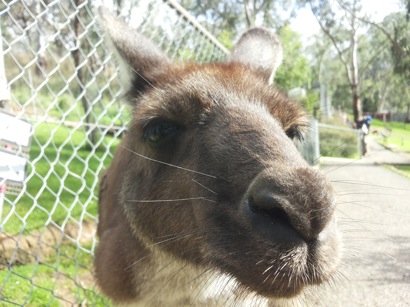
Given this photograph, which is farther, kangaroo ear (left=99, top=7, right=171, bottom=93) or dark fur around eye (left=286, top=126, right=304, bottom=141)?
kangaroo ear (left=99, top=7, right=171, bottom=93)

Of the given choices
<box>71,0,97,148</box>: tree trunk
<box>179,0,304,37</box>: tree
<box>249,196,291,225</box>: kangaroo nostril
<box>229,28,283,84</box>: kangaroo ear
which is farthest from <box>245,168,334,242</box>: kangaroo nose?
<box>179,0,304,37</box>: tree

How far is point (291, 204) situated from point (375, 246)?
1.43 metres

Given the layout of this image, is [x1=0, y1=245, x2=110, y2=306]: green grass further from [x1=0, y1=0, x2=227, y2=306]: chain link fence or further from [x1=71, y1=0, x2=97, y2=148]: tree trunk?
[x1=71, y1=0, x2=97, y2=148]: tree trunk

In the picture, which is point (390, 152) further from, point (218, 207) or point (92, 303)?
point (92, 303)

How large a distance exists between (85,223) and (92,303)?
1968 millimetres

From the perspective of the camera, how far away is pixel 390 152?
3650 mm

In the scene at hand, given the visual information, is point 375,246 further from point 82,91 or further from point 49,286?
point 82,91

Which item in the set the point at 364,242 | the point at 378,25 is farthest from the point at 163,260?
the point at 378,25

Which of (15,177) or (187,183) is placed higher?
(187,183)

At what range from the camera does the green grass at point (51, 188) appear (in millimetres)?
3678

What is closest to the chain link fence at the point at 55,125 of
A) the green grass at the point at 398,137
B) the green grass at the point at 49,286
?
the green grass at the point at 49,286

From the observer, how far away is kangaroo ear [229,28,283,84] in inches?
138

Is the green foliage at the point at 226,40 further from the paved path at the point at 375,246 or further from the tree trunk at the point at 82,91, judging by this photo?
the paved path at the point at 375,246

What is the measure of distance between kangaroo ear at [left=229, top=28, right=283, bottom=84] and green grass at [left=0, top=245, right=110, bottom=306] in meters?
2.42
